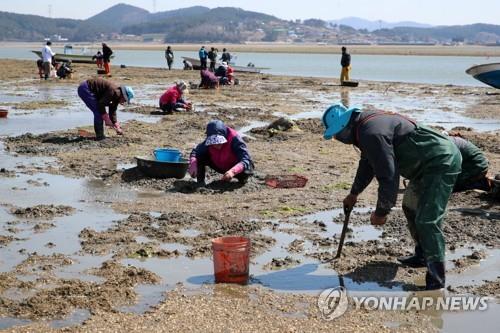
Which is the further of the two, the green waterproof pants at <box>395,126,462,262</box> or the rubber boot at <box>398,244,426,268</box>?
the rubber boot at <box>398,244,426,268</box>

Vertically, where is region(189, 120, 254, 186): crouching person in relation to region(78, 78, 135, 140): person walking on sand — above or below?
below

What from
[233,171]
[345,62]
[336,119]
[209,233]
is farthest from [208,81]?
[336,119]

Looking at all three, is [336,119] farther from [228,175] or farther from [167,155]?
[167,155]

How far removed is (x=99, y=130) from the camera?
1337 cm

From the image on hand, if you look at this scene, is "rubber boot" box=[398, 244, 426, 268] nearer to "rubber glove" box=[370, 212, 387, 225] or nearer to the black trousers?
"rubber glove" box=[370, 212, 387, 225]

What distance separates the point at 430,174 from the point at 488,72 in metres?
21.8

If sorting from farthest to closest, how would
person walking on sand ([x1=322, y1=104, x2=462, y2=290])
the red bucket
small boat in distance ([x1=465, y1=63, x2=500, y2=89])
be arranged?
small boat in distance ([x1=465, y1=63, x2=500, y2=89]), the red bucket, person walking on sand ([x1=322, y1=104, x2=462, y2=290])

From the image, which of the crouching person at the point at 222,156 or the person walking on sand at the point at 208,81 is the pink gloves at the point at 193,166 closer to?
the crouching person at the point at 222,156

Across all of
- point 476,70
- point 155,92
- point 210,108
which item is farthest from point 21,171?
point 476,70

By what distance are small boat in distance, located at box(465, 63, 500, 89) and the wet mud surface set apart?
1164 cm

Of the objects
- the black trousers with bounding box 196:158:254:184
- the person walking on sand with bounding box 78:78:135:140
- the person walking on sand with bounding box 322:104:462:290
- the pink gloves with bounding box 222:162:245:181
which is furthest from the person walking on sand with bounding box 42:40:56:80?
the person walking on sand with bounding box 322:104:462:290

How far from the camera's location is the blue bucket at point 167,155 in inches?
434

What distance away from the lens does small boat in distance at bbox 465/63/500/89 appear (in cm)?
2592

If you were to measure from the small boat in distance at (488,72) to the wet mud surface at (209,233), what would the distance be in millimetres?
11643
